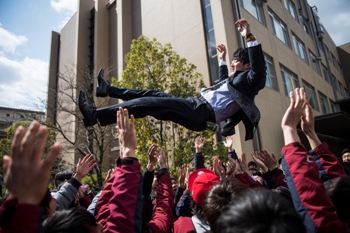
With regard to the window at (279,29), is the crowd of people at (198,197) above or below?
below

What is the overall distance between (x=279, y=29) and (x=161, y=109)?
14708mm

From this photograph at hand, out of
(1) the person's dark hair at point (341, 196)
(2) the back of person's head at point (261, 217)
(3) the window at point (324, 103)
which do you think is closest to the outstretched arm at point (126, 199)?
(2) the back of person's head at point (261, 217)

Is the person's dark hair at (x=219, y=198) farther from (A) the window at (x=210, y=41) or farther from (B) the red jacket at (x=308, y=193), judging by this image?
(A) the window at (x=210, y=41)

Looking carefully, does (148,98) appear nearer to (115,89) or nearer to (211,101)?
(115,89)

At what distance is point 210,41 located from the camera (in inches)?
451

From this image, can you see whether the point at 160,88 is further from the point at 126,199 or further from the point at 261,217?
the point at 261,217

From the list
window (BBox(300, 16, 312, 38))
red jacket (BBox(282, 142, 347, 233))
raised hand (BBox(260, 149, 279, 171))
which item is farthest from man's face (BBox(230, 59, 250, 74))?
window (BBox(300, 16, 312, 38))

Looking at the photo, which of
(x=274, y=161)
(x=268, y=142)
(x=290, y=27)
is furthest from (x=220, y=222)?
(x=290, y=27)

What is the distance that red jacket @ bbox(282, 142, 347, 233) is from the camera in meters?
1.17

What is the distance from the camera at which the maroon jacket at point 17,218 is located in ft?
3.10

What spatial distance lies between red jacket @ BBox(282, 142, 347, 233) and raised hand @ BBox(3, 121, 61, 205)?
1.15 metres

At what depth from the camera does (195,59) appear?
1182cm

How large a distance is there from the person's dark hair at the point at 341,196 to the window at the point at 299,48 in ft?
56.9

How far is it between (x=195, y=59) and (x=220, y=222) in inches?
441
